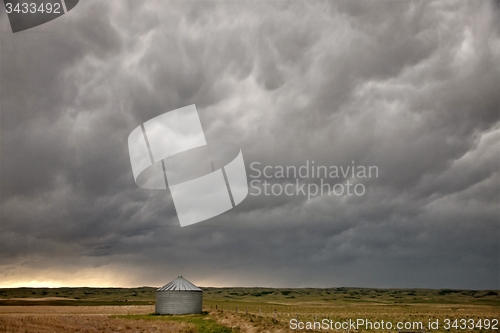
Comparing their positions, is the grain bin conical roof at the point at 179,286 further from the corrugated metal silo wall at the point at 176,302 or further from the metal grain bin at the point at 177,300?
the corrugated metal silo wall at the point at 176,302

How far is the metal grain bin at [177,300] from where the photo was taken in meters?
51.6

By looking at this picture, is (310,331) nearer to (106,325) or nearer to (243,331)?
(243,331)

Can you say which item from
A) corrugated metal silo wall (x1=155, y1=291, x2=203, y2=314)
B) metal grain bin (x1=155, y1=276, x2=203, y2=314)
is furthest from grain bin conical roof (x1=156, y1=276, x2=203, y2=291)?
corrugated metal silo wall (x1=155, y1=291, x2=203, y2=314)

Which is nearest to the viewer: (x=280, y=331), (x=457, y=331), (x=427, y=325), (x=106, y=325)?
(x=280, y=331)

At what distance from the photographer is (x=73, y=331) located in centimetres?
3300

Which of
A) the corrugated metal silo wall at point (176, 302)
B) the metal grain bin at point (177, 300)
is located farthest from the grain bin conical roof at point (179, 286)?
the corrugated metal silo wall at point (176, 302)

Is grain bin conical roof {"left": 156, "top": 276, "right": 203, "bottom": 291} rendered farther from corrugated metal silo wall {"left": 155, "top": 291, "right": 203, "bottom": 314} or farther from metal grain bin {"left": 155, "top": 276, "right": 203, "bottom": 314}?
corrugated metal silo wall {"left": 155, "top": 291, "right": 203, "bottom": 314}

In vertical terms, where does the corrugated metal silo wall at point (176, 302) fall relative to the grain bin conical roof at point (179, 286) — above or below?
below

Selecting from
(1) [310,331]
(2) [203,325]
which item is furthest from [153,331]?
(1) [310,331]

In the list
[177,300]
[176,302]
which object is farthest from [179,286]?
[176,302]

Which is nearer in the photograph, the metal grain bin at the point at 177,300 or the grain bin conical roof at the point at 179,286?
the metal grain bin at the point at 177,300

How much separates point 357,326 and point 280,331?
52.8 feet

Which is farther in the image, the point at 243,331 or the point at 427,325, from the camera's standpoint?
the point at 427,325

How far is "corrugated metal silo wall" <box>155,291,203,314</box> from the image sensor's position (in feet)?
169
